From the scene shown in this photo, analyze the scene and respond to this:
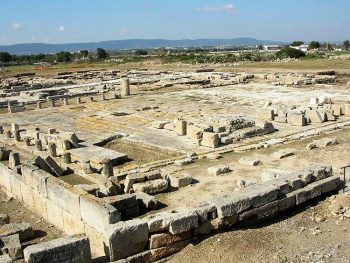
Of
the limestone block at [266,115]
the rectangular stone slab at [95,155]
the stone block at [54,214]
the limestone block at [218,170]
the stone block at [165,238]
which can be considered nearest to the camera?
the stone block at [165,238]

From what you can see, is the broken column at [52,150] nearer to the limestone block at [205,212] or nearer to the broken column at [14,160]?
the broken column at [14,160]

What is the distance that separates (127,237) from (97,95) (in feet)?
98.2

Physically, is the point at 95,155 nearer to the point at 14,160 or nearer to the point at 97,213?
the point at 14,160

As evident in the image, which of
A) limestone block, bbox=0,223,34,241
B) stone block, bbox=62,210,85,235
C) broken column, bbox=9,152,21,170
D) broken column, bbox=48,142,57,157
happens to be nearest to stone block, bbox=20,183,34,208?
broken column, bbox=9,152,21,170

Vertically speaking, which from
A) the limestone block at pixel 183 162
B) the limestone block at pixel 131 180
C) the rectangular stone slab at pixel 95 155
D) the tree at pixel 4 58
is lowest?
the limestone block at pixel 183 162

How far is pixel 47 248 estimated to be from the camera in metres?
7.12

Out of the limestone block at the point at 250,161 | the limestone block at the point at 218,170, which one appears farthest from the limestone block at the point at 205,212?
the limestone block at the point at 250,161

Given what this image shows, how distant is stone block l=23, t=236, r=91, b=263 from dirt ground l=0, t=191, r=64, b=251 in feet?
7.83

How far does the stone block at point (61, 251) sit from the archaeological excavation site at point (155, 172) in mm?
17

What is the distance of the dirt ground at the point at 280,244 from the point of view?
7.95m

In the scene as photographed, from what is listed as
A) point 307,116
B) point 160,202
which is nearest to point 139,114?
point 307,116

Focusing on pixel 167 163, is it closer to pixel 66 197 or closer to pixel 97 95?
pixel 66 197

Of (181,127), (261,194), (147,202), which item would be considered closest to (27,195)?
(147,202)

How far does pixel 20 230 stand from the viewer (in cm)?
964
